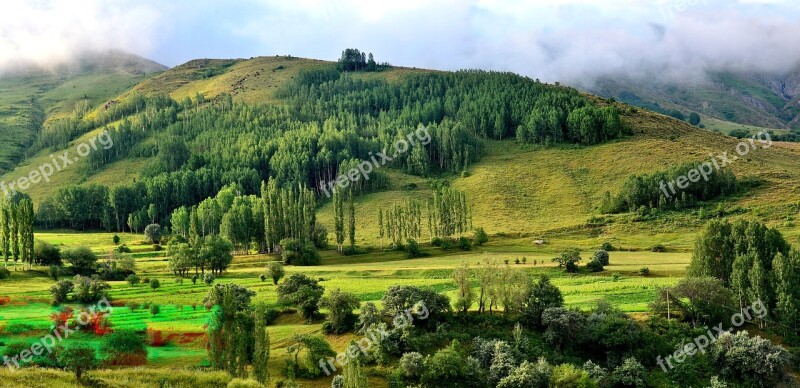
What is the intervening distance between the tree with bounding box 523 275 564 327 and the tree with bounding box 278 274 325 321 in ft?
73.6

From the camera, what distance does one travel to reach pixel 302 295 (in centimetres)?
6600

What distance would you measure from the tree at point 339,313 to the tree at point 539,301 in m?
17.9

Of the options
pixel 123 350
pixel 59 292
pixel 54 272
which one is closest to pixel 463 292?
pixel 123 350

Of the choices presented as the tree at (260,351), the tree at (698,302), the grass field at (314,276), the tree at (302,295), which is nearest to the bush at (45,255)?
the grass field at (314,276)

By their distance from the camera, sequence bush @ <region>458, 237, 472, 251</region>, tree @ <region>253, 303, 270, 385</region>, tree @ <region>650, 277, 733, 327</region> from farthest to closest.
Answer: bush @ <region>458, 237, 472, 251</region>, tree @ <region>650, 277, 733, 327</region>, tree @ <region>253, 303, 270, 385</region>

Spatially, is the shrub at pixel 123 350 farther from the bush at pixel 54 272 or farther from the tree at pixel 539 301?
the bush at pixel 54 272

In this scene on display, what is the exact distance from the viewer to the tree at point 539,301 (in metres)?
61.8

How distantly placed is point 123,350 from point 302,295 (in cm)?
1940

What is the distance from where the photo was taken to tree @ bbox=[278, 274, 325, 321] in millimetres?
65625

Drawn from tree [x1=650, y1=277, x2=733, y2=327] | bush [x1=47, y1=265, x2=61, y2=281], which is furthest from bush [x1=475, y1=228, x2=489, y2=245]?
bush [x1=47, y1=265, x2=61, y2=281]

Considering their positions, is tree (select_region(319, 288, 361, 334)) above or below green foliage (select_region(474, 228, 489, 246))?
below

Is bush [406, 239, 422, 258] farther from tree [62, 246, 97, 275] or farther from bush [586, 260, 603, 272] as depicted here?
tree [62, 246, 97, 275]

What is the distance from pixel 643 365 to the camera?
57438mm

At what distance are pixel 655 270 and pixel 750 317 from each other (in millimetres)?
20795
